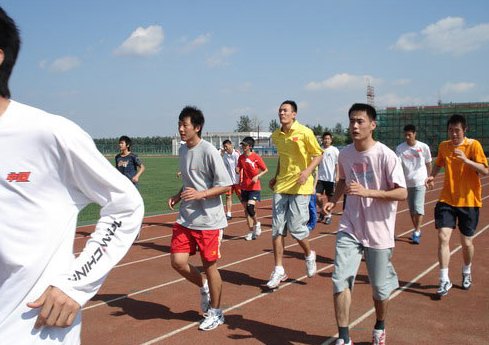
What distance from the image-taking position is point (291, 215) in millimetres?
5973

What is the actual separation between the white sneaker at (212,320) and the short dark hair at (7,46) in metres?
3.50

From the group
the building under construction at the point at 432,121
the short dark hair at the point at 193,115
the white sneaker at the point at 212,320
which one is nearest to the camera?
the white sneaker at the point at 212,320

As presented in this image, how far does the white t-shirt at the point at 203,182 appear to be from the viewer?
4.67 metres

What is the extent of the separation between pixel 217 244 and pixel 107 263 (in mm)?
3248

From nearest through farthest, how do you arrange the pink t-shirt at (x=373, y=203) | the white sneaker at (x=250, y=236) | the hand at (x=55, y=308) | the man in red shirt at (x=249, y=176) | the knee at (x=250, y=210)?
the hand at (x=55, y=308)
the pink t-shirt at (x=373, y=203)
the white sneaker at (x=250, y=236)
the knee at (x=250, y=210)
the man in red shirt at (x=249, y=176)

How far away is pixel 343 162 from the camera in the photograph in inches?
169

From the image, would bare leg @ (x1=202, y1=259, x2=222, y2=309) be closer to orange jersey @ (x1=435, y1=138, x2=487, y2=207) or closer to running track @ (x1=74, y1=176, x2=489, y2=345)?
running track @ (x1=74, y1=176, x2=489, y2=345)

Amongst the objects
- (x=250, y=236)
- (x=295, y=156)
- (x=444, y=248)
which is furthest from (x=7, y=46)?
(x=250, y=236)

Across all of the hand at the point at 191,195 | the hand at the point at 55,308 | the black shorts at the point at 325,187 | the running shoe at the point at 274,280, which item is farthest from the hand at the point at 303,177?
the black shorts at the point at 325,187

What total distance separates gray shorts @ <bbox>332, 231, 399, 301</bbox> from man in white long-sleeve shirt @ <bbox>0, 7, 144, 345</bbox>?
8.88ft

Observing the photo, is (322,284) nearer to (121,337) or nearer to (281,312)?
(281,312)

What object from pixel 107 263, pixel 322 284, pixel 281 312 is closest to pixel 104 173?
pixel 107 263

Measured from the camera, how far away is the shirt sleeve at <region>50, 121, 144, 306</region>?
139 centimetres

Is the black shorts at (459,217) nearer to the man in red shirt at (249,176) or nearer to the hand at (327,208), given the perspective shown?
the hand at (327,208)
